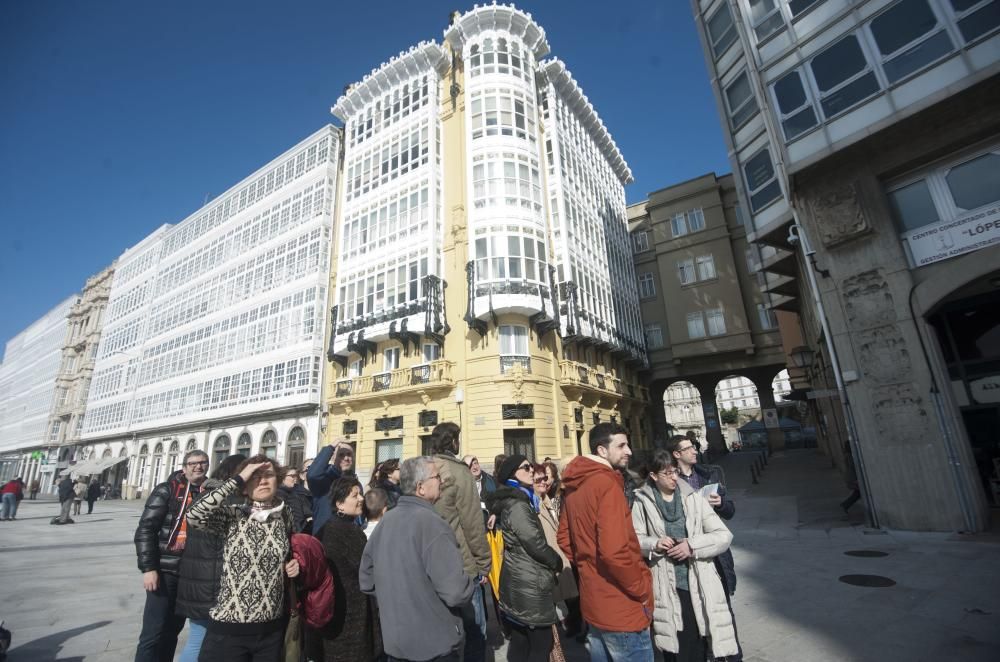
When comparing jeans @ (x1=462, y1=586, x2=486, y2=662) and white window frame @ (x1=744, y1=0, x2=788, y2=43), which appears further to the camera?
white window frame @ (x1=744, y1=0, x2=788, y2=43)

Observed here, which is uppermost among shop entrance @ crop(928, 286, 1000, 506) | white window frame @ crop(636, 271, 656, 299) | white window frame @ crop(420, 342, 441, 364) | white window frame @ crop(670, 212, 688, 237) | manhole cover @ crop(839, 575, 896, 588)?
A: white window frame @ crop(670, 212, 688, 237)

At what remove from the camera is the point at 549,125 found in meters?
26.2

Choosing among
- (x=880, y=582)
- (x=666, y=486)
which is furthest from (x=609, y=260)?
(x=666, y=486)

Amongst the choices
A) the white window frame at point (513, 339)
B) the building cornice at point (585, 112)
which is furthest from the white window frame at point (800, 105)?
the building cornice at point (585, 112)

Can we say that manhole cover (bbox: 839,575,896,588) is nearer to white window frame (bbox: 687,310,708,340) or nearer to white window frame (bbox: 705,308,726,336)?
white window frame (bbox: 705,308,726,336)

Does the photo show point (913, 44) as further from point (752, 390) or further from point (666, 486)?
point (752, 390)

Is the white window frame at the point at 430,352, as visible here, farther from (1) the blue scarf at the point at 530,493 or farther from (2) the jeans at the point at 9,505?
(2) the jeans at the point at 9,505

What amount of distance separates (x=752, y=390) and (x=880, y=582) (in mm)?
101933

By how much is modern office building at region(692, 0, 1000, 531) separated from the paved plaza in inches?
77.4

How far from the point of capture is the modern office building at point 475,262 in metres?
21.1

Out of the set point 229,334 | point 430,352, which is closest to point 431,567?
point 430,352

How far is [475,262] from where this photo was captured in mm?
21797

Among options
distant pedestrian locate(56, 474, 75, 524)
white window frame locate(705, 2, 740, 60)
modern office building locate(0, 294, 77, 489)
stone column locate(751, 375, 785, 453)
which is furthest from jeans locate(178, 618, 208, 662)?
modern office building locate(0, 294, 77, 489)

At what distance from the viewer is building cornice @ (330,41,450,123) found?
86.0 ft
